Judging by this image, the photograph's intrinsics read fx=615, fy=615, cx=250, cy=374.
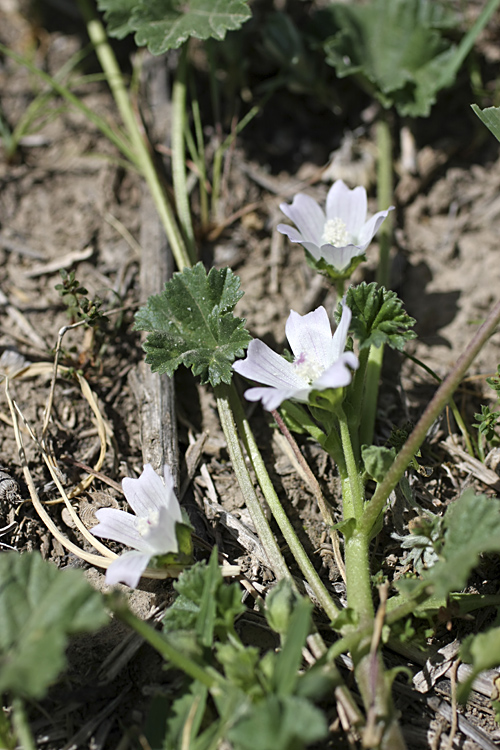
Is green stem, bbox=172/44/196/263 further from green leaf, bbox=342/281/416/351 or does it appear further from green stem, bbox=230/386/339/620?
green leaf, bbox=342/281/416/351

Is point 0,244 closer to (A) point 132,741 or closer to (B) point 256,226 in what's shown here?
(B) point 256,226

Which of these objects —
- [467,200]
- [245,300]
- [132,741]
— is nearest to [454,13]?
[467,200]

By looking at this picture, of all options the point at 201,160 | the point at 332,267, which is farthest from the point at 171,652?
the point at 201,160

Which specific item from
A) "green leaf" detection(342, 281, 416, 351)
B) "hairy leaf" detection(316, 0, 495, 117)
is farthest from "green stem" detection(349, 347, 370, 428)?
"hairy leaf" detection(316, 0, 495, 117)

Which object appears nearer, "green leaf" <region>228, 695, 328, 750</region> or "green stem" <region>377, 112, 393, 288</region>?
"green leaf" <region>228, 695, 328, 750</region>

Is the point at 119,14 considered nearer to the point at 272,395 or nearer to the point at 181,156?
the point at 181,156

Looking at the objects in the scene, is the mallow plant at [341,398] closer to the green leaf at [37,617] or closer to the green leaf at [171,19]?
the green leaf at [37,617]

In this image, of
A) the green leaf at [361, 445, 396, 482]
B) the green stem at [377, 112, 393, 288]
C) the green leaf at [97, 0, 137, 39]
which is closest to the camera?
the green leaf at [361, 445, 396, 482]
